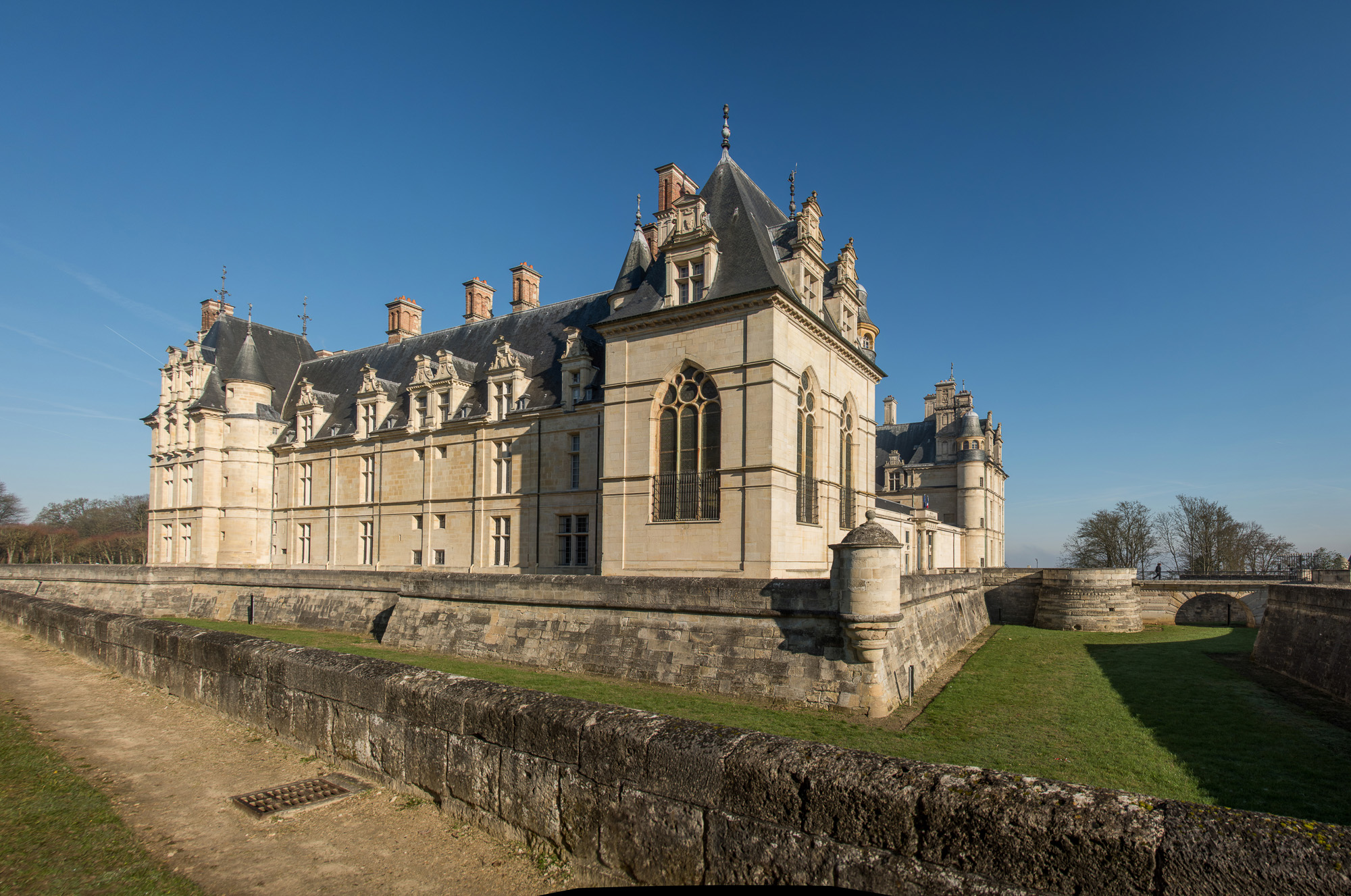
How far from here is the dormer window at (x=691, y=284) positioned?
20.5 metres

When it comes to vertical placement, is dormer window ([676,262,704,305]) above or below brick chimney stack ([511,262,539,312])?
below

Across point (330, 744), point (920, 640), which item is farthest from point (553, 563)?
point (330, 744)

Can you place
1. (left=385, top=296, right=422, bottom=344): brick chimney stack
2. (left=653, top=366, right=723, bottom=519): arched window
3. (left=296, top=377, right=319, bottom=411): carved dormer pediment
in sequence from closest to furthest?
(left=653, top=366, right=723, bottom=519): arched window < (left=296, top=377, right=319, bottom=411): carved dormer pediment < (left=385, top=296, right=422, bottom=344): brick chimney stack

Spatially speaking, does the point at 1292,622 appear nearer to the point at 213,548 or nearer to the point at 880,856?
the point at 880,856

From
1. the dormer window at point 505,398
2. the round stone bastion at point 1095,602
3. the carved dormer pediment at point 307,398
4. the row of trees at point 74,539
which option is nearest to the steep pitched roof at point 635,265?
the dormer window at point 505,398

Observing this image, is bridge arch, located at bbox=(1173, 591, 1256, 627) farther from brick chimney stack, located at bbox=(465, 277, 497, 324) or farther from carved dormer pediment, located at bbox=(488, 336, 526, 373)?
brick chimney stack, located at bbox=(465, 277, 497, 324)

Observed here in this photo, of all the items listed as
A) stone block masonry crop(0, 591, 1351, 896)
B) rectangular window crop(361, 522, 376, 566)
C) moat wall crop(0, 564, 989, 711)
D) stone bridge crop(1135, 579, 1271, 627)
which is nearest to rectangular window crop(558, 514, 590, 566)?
moat wall crop(0, 564, 989, 711)

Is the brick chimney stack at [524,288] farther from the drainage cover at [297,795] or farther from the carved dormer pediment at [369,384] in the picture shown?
the drainage cover at [297,795]

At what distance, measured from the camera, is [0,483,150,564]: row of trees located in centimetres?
6469

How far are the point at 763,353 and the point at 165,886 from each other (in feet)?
53.7

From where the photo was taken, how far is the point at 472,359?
32250mm

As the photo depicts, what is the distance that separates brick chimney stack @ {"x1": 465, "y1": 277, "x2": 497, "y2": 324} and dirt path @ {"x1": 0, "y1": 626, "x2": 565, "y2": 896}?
97.4ft

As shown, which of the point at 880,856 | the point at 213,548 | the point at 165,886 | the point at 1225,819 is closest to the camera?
the point at 1225,819

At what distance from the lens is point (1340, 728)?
12242 mm
